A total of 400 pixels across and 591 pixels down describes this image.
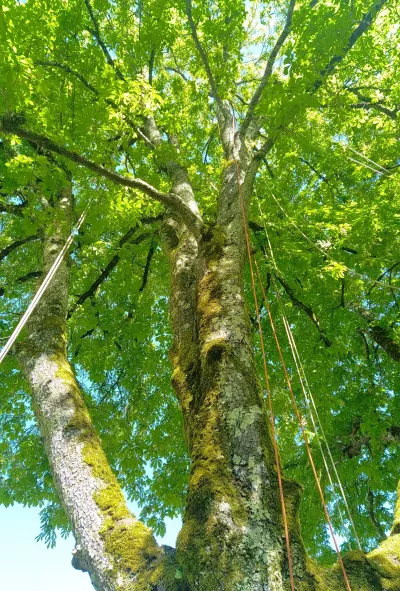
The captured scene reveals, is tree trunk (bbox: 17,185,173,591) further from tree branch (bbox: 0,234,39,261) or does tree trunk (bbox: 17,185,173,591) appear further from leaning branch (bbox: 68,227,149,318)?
tree branch (bbox: 0,234,39,261)

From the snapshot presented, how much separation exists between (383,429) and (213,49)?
19.5 feet

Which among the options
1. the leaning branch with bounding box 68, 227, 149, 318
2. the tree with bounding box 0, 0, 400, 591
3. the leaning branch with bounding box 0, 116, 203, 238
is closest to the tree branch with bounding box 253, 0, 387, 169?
the tree with bounding box 0, 0, 400, 591

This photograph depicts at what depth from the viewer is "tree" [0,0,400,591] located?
1.88 meters

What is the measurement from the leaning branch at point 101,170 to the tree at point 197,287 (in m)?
0.02

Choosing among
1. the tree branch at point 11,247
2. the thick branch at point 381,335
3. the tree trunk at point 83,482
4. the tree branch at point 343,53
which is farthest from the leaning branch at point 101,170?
the thick branch at point 381,335

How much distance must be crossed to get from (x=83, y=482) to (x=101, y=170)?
233 cm

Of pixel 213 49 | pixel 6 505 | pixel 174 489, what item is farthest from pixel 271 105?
pixel 6 505

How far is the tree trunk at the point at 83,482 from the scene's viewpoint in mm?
1761

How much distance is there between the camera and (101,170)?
329 centimetres

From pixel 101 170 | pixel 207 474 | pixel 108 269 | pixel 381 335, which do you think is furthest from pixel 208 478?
pixel 381 335

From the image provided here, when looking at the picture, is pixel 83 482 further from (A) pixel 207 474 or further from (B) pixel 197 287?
(B) pixel 197 287

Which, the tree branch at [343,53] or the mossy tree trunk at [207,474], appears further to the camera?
the tree branch at [343,53]

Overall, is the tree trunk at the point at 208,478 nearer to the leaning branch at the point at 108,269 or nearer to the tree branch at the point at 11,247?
the leaning branch at the point at 108,269

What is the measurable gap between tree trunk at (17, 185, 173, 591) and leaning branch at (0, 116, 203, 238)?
132cm
